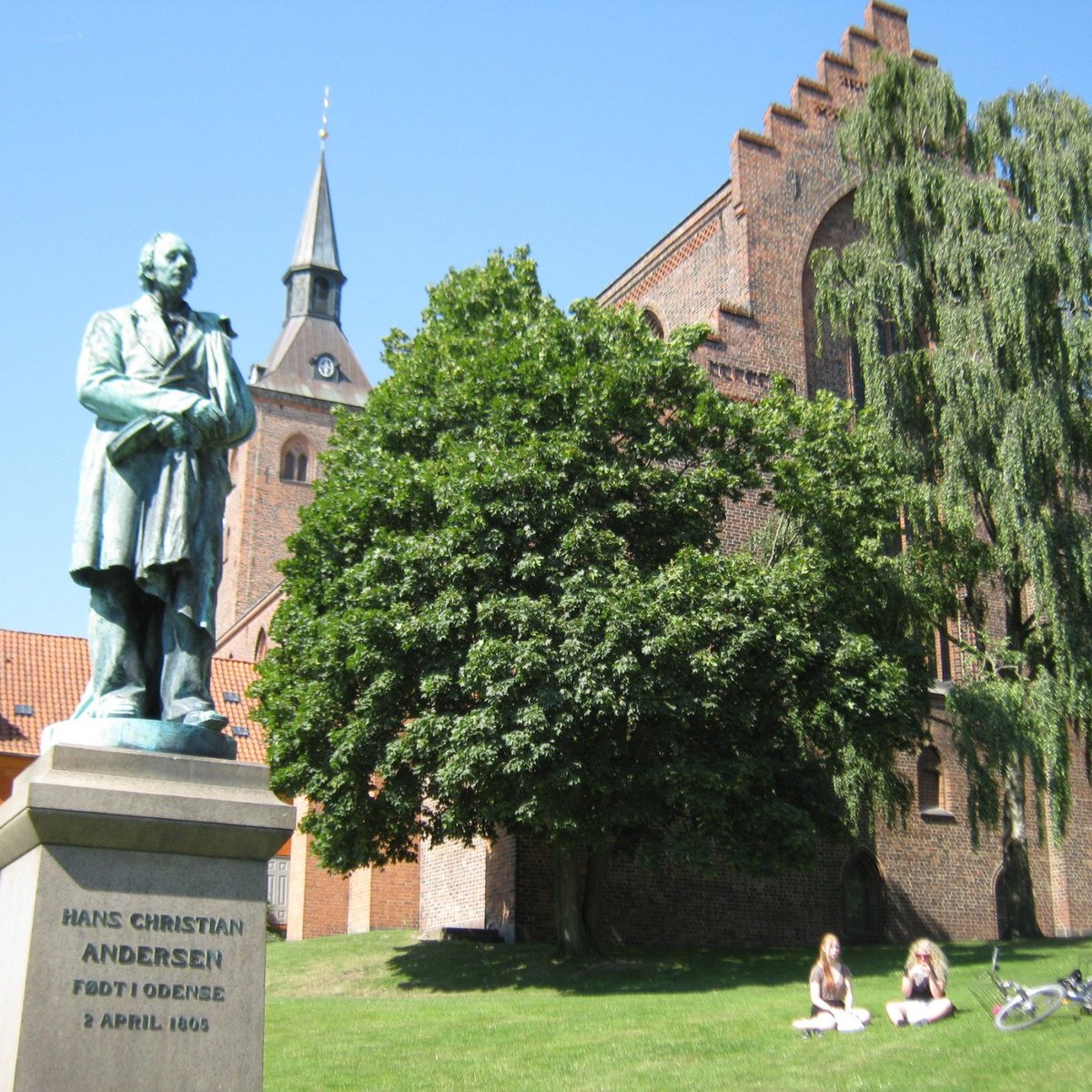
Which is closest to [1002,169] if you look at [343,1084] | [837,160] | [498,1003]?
[837,160]

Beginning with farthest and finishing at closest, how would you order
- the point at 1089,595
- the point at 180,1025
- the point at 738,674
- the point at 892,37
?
the point at 892,37, the point at 1089,595, the point at 738,674, the point at 180,1025

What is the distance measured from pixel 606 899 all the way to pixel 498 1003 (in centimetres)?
607

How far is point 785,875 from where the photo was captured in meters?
23.2

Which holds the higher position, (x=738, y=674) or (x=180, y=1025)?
(x=738, y=674)

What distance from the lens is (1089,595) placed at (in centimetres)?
1847

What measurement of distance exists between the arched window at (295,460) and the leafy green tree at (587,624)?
39939 millimetres

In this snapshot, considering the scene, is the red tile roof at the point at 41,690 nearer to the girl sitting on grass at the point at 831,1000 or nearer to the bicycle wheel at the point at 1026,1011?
the girl sitting on grass at the point at 831,1000

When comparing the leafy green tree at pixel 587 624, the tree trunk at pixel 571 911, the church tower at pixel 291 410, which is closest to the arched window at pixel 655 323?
the leafy green tree at pixel 587 624

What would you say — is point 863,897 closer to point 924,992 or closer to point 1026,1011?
point 924,992

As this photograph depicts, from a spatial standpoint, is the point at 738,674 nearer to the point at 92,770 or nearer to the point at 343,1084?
the point at 343,1084

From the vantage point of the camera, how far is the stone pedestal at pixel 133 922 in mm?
4754

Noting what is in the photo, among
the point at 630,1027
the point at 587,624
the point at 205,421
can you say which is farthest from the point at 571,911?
the point at 205,421

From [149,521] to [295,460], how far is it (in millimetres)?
54989

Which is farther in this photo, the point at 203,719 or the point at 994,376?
the point at 994,376
